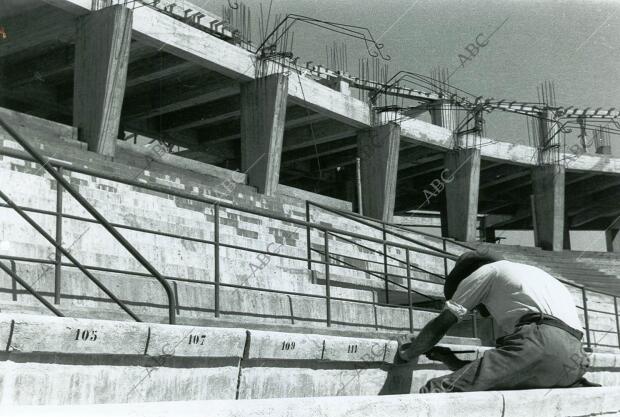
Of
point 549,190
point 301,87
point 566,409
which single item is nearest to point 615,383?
point 566,409

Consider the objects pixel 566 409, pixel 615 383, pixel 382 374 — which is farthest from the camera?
pixel 615 383

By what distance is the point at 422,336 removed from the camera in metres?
5.00

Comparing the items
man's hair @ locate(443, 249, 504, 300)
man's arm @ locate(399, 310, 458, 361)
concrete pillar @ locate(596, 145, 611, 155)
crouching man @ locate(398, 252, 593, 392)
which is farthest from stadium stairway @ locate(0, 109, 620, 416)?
concrete pillar @ locate(596, 145, 611, 155)

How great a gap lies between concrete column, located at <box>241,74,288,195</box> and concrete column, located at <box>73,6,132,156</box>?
5.00 metres

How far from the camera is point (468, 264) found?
5.39 metres

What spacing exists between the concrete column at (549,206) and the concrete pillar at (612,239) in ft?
37.5

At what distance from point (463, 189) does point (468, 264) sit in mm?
28096

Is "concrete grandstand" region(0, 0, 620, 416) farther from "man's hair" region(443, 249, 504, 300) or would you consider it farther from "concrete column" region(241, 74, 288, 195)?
"man's hair" region(443, 249, 504, 300)

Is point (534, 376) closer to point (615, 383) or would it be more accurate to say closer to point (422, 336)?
point (422, 336)

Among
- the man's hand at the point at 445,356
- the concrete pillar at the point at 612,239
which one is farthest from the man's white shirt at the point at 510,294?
the concrete pillar at the point at 612,239

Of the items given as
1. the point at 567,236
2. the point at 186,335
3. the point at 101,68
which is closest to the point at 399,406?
the point at 186,335

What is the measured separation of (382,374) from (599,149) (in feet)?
132

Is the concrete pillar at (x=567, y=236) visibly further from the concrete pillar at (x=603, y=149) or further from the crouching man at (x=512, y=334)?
the crouching man at (x=512, y=334)

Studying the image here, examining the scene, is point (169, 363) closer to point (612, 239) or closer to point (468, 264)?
point (468, 264)
